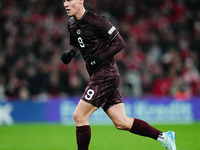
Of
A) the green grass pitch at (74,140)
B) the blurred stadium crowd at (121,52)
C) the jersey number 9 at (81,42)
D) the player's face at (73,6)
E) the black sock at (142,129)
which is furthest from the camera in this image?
the blurred stadium crowd at (121,52)

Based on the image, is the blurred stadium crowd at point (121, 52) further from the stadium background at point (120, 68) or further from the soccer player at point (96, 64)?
the soccer player at point (96, 64)

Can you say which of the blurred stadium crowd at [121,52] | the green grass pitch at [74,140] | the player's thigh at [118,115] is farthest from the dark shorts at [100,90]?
the blurred stadium crowd at [121,52]

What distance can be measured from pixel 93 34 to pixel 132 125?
4.50ft

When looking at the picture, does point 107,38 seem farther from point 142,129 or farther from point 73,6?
point 142,129

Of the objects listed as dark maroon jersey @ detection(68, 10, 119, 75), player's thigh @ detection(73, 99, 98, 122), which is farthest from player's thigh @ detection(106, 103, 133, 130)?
dark maroon jersey @ detection(68, 10, 119, 75)

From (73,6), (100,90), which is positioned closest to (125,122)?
(100,90)

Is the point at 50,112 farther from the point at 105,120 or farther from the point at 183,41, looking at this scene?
the point at 183,41

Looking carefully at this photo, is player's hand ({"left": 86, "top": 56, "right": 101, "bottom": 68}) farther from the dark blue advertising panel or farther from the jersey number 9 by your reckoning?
the dark blue advertising panel

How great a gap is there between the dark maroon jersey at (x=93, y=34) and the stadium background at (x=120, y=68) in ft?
15.6

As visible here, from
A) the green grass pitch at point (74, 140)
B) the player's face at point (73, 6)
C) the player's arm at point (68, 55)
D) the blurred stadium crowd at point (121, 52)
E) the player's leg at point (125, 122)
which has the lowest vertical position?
the green grass pitch at point (74, 140)

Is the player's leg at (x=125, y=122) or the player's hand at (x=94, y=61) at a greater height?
the player's hand at (x=94, y=61)

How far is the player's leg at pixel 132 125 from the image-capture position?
5734mm

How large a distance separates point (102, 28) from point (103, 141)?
3.65m

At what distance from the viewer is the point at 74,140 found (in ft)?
28.5
